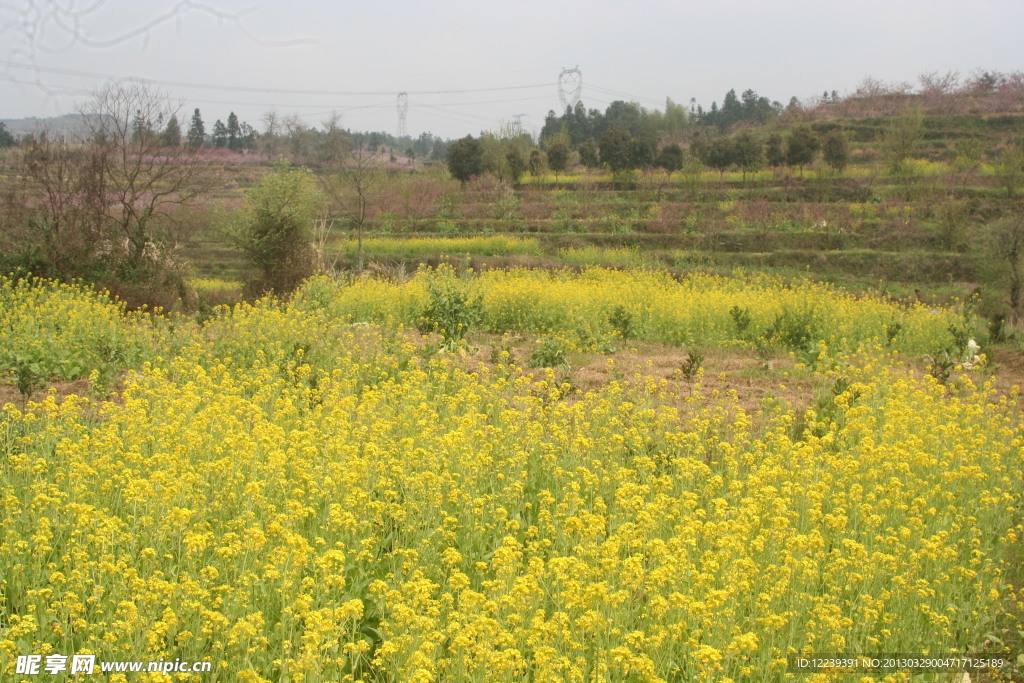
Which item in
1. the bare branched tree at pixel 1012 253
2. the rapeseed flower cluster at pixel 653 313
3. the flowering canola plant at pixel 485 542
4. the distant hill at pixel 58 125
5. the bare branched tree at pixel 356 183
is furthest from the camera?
the bare branched tree at pixel 356 183

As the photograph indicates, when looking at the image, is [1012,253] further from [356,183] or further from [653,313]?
[356,183]

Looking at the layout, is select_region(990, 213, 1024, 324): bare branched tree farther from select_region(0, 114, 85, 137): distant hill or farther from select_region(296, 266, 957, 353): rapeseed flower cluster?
select_region(0, 114, 85, 137): distant hill

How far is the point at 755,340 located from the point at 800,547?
8813 mm

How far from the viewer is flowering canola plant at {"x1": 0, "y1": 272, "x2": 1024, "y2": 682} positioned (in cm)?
312

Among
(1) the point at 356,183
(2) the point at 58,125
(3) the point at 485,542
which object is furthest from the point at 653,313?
(1) the point at 356,183

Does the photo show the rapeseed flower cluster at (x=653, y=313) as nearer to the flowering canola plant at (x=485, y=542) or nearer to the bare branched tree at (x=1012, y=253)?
the bare branched tree at (x=1012, y=253)

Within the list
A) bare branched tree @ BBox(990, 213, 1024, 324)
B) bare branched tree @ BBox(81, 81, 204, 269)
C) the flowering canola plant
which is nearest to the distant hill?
bare branched tree @ BBox(81, 81, 204, 269)

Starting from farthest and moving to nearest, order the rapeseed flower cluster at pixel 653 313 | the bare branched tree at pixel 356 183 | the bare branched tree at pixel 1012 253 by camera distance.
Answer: the bare branched tree at pixel 356 183 < the bare branched tree at pixel 1012 253 < the rapeseed flower cluster at pixel 653 313

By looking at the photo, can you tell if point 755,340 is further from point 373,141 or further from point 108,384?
point 373,141

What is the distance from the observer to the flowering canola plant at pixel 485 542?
3.12 metres

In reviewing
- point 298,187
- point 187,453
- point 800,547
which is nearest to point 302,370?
point 187,453

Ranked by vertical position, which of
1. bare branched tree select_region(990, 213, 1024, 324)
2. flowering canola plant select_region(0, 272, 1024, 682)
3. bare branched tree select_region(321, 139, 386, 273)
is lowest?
flowering canola plant select_region(0, 272, 1024, 682)

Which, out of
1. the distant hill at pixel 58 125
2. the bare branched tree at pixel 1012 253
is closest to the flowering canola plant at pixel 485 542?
the bare branched tree at pixel 1012 253

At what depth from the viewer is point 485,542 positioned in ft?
14.4
